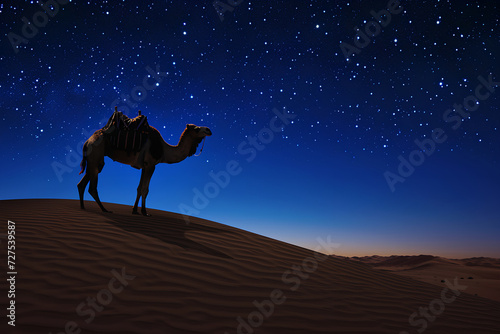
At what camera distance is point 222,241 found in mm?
6121

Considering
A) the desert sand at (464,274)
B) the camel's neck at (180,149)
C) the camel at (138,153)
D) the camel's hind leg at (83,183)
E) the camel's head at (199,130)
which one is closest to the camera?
the camel at (138,153)

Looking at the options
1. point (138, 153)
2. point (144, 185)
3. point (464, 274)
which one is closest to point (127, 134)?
point (138, 153)

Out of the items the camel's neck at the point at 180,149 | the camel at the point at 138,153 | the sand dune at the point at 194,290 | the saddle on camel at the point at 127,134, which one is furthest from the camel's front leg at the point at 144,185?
the sand dune at the point at 194,290

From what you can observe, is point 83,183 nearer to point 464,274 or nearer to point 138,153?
point 138,153

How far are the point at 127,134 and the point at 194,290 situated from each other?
520 centimetres

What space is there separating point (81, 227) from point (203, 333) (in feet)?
13.4

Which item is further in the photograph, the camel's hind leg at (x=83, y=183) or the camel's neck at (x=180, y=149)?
the camel's neck at (x=180, y=149)

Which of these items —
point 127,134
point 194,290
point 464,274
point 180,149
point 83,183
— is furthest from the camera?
point 464,274

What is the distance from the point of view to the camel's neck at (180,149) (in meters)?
8.34

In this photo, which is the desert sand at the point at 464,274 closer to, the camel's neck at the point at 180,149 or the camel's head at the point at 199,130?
the camel's head at the point at 199,130

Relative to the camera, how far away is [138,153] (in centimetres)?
779

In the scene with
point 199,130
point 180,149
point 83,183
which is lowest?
point 83,183

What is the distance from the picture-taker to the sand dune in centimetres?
307

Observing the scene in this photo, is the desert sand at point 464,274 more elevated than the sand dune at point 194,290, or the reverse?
the sand dune at point 194,290
